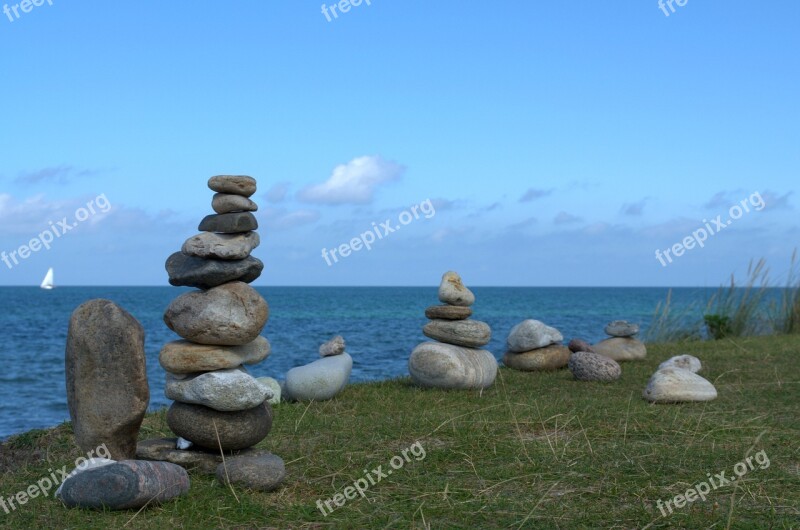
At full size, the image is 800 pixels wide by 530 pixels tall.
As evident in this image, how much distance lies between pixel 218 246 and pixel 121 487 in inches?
76.4

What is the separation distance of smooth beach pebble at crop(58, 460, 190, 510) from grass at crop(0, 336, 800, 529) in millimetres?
72

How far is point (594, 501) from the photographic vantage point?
17.5 feet

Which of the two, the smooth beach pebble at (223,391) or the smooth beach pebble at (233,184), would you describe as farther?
the smooth beach pebble at (233,184)

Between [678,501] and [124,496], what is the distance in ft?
11.6

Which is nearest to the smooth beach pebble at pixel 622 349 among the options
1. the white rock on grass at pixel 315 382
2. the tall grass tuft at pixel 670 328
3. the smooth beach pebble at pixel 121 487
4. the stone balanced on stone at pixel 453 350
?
the stone balanced on stone at pixel 453 350

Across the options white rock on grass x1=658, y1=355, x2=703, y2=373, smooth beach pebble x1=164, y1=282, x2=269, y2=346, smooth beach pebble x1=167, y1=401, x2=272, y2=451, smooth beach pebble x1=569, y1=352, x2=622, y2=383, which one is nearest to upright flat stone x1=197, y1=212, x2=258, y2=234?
smooth beach pebble x1=164, y1=282, x2=269, y2=346


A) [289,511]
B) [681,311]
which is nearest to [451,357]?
[289,511]

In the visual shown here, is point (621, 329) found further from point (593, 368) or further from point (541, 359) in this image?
point (593, 368)

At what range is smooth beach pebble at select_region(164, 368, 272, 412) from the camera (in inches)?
234

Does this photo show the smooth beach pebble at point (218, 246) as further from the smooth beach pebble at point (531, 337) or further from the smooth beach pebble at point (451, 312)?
the smooth beach pebble at point (531, 337)

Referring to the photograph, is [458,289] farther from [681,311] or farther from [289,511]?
[681,311]

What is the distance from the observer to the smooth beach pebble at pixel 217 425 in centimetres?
604

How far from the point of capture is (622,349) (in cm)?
1303

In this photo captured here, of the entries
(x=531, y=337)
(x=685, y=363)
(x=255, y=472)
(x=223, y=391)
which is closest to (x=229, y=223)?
(x=223, y=391)
